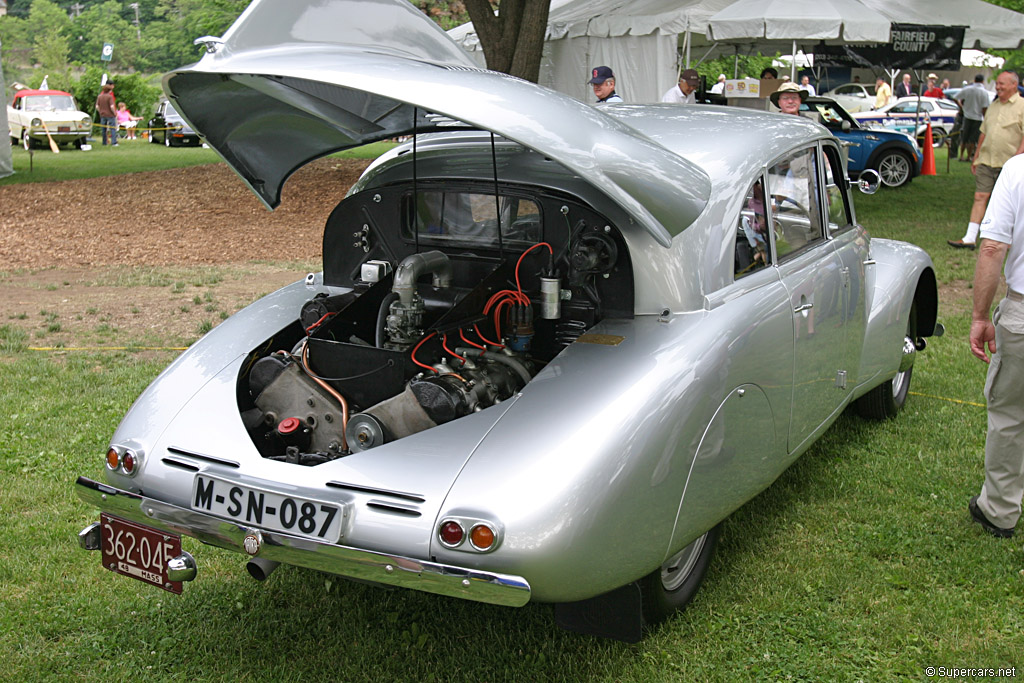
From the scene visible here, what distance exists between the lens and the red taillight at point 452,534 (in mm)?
2637

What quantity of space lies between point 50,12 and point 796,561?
78.0 metres

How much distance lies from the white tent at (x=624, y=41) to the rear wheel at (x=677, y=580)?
11.1 metres

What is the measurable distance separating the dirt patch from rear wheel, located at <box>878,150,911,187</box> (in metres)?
9.34

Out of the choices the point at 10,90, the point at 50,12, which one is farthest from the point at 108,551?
the point at 50,12

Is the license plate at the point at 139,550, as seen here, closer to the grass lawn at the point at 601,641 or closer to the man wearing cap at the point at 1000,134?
the grass lawn at the point at 601,641

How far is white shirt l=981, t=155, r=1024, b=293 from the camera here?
3736mm

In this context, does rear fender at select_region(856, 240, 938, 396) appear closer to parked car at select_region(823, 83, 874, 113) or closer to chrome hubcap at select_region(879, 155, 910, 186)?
chrome hubcap at select_region(879, 155, 910, 186)

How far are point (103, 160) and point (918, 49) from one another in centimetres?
1820

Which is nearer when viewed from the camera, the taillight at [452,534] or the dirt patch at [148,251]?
the taillight at [452,534]

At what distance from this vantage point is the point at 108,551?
3.17m

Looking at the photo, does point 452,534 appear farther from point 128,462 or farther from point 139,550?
point 128,462

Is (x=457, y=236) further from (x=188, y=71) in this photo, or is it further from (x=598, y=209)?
(x=188, y=71)

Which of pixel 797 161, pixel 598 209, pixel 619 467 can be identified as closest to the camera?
pixel 619 467

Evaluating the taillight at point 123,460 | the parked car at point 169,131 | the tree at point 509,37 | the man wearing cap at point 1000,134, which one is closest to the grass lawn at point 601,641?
the taillight at point 123,460
